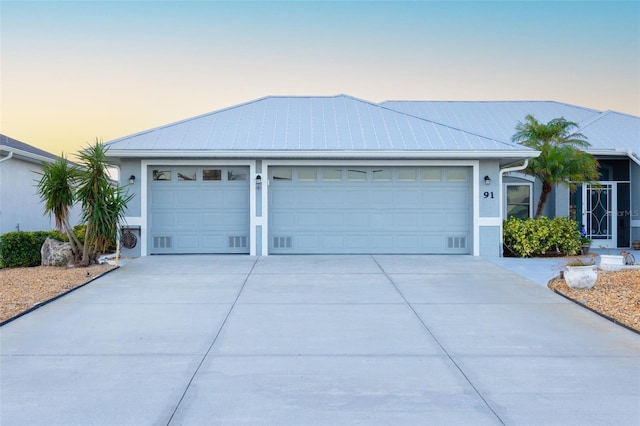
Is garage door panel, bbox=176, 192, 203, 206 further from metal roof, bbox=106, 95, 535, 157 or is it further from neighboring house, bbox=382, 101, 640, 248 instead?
neighboring house, bbox=382, 101, 640, 248

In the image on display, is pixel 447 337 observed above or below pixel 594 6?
below

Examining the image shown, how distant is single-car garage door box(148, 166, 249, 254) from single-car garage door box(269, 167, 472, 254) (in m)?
0.83

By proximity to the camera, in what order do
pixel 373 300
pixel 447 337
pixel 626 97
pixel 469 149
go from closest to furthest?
pixel 447 337 < pixel 373 300 < pixel 469 149 < pixel 626 97

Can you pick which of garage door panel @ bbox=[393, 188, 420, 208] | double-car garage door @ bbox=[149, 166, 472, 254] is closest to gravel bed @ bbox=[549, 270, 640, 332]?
double-car garage door @ bbox=[149, 166, 472, 254]

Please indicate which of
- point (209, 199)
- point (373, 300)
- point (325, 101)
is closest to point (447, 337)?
point (373, 300)

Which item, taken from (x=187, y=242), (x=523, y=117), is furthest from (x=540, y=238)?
(x=187, y=242)

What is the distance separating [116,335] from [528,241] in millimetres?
10339

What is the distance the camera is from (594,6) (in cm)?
1512

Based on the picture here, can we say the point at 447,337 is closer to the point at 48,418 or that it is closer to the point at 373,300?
the point at 373,300

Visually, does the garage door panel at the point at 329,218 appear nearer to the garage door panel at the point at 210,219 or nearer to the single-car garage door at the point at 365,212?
the single-car garage door at the point at 365,212

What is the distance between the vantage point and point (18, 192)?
14211mm

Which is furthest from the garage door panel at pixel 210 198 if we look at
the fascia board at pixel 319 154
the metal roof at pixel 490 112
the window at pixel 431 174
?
the metal roof at pixel 490 112

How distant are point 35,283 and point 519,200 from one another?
13384 millimetres

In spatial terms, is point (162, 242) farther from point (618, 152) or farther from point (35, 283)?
point (618, 152)
